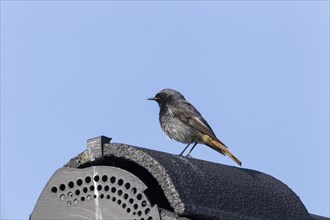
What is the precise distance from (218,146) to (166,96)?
1253 mm

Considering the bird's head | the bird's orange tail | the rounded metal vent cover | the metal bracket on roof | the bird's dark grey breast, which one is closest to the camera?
the rounded metal vent cover

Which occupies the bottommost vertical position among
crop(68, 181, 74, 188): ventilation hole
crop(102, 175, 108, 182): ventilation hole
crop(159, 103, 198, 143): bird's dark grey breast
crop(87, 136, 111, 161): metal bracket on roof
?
crop(68, 181, 74, 188): ventilation hole

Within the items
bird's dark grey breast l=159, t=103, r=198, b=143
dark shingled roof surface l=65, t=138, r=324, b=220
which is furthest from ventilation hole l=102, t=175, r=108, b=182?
bird's dark grey breast l=159, t=103, r=198, b=143

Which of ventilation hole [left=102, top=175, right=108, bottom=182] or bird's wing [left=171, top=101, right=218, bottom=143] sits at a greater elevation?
bird's wing [left=171, top=101, right=218, bottom=143]

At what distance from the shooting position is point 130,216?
173 inches

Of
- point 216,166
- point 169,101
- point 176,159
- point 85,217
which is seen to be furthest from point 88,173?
point 169,101

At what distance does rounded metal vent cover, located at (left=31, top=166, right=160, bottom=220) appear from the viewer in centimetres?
442

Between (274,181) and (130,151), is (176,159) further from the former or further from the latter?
(274,181)

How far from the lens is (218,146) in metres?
9.17

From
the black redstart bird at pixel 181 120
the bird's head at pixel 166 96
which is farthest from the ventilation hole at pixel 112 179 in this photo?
the bird's head at pixel 166 96

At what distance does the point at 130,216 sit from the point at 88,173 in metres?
0.32

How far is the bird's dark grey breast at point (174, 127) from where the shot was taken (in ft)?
32.7

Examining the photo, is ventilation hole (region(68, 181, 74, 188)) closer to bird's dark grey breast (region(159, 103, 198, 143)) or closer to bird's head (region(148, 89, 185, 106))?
bird's dark grey breast (region(159, 103, 198, 143))

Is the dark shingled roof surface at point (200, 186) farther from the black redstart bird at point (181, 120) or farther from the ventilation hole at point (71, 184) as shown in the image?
the black redstart bird at point (181, 120)
